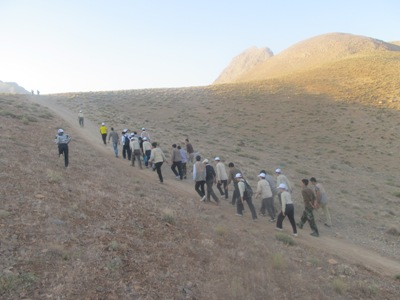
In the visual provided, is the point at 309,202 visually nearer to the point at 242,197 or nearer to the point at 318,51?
the point at 242,197

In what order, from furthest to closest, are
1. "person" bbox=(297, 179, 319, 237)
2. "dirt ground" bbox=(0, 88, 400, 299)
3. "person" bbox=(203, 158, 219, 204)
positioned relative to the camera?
1. "person" bbox=(203, 158, 219, 204)
2. "person" bbox=(297, 179, 319, 237)
3. "dirt ground" bbox=(0, 88, 400, 299)

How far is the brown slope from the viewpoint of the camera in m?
94.4

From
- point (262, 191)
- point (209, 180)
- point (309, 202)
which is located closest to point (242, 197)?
point (262, 191)

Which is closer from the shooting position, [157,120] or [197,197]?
[197,197]


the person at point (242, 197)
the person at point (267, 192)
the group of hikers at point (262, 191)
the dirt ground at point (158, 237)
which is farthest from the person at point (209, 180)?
the person at point (267, 192)

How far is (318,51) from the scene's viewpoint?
105250 mm

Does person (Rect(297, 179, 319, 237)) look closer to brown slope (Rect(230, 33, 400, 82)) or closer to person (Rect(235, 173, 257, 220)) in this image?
person (Rect(235, 173, 257, 220))

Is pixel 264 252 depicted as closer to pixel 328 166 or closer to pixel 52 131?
pixel 52 131

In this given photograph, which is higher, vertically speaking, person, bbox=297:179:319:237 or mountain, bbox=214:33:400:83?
mountain, bbox=214:33:400:83

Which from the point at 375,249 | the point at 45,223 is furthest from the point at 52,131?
the point at 375,249

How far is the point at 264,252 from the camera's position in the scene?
30.2 feet

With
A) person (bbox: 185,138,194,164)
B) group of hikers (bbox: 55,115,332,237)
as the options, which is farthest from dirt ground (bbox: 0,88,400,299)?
person (bbox: 185,138,194,164)

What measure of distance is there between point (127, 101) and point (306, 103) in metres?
26.0

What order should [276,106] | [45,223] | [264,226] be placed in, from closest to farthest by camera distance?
1. [45,223]
2. [264,226]
3. [276,106]
